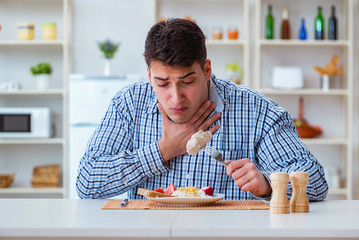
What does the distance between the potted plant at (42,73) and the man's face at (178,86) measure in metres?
3.09

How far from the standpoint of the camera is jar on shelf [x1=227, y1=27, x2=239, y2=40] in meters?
4.79

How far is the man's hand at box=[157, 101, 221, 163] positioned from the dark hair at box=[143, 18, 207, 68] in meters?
0.22

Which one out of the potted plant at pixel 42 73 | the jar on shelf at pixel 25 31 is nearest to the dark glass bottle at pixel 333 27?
the potted plant at pixel 42 73

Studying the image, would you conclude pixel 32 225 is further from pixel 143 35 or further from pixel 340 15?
pixel 340 15

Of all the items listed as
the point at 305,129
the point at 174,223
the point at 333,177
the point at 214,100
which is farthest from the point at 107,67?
the point at 174,223

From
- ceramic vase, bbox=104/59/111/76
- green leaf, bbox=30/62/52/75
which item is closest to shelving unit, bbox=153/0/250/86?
ceramic vase, bbox=104/59/111/76

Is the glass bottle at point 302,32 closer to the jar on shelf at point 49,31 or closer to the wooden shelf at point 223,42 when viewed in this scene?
the wooden shelf at point 223,42

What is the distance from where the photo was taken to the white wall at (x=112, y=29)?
5031 millimetres

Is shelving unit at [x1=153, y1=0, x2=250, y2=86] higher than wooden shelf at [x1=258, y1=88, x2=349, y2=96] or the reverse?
higher

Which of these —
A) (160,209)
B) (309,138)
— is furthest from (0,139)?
(160,209)

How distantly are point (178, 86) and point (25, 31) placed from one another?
3.29 metres

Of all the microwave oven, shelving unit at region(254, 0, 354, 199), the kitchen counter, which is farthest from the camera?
shelving unit at region(254, 0, 354, 199)

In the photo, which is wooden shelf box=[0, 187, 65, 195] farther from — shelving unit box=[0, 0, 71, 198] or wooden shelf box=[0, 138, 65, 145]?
wooden shelf box=[0, 138, 65, 145]

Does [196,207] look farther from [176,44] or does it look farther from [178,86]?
[176,44]
